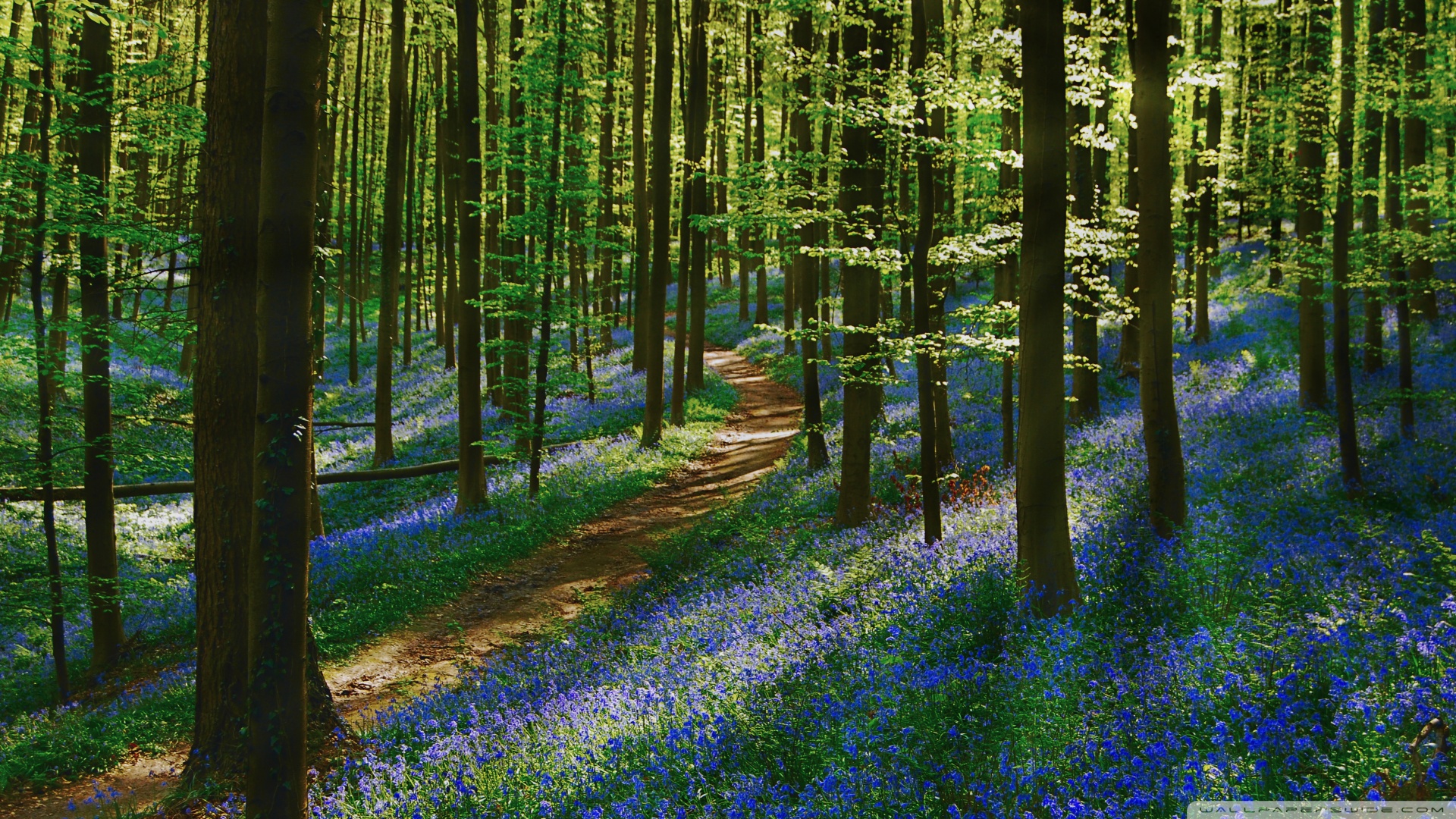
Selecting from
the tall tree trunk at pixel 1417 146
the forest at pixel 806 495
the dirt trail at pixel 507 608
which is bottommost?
the dirt trail at pixel 507 608

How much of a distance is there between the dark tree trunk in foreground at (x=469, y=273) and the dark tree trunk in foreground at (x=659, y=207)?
15.3ft

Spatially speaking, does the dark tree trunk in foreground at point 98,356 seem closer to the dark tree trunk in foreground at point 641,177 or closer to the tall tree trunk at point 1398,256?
the dark tree trunk in foreground at point 641,177

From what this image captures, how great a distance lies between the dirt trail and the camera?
808cm

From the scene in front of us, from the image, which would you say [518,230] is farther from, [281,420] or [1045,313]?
[1045,313]

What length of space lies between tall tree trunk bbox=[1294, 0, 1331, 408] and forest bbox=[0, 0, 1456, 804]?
0.29 ft

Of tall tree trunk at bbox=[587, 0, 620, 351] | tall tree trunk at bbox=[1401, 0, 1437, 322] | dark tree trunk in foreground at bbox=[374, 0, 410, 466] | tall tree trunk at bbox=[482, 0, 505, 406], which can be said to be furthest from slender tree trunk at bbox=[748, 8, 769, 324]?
tall tree trunk at bbox=[1401, 0, 1437, 322]

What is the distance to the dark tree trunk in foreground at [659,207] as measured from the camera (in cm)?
1867

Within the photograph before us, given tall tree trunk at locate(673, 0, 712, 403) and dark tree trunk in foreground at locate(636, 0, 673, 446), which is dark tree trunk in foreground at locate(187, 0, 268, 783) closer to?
dark tree trunk in foreground at locate(636, 0, 673, 446)

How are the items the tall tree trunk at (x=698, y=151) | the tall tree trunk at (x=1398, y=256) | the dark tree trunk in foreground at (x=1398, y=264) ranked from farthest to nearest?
the tall tree trunk at (x=698, y=151) < the dark tree trunk in foreground at (x=1398, y=264) < the tall tree trunk at (x=1398, y=256)

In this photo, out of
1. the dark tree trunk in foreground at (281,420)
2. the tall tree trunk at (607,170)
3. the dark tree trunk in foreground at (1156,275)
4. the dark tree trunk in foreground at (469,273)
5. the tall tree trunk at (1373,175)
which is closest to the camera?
the dark tree trunk in foreground at (281,420)

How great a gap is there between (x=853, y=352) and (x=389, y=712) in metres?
7.94

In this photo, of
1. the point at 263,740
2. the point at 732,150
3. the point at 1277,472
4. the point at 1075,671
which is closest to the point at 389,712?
the point at 263,740

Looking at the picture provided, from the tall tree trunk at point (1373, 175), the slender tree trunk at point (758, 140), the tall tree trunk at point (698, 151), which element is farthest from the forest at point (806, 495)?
the slender tree trunk at point (758, 140)

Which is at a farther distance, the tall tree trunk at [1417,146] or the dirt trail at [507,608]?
the tall tree trunk at [1417,146]
